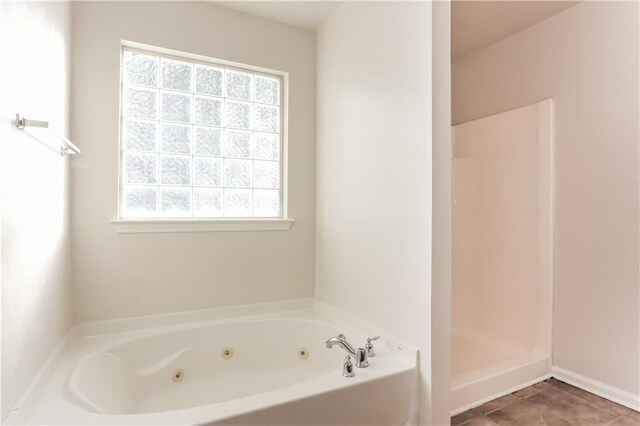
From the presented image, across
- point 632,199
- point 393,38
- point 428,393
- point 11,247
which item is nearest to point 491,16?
point 393,38

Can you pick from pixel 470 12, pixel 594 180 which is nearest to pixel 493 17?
pixel 470 12

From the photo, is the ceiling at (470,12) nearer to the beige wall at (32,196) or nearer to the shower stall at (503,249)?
the shower stall at (503,249)

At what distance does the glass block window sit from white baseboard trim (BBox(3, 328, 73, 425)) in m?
0.71

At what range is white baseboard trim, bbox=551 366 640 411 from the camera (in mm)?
1894

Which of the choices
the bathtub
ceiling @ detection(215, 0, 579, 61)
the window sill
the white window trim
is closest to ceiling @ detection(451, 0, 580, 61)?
ceiling @ detection(215, 0, 579, 61)

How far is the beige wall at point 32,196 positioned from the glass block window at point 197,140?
0.37m

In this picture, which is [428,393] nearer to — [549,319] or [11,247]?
[549,319]

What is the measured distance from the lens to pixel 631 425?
1.73 metres

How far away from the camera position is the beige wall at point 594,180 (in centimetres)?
195

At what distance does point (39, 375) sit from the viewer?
4.60 ft

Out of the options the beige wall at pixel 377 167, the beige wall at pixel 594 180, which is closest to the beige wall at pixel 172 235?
the beige wall at pixel 377 167

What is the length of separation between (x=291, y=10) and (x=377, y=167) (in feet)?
4.19

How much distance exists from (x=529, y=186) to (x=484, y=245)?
23.0 inches

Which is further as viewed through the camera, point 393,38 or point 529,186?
point 529,186
